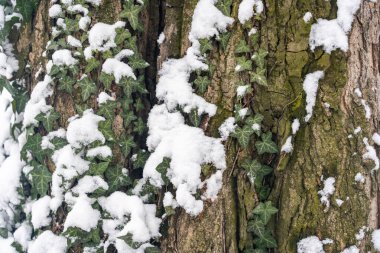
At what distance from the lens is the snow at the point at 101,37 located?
2105 millimetres

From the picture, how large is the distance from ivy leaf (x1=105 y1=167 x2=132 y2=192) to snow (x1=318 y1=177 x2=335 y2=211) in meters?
1.00

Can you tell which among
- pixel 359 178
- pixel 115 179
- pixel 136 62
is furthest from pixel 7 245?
pixel 359 178

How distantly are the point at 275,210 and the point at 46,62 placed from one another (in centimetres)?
153

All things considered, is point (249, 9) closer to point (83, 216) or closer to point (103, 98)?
point (103, 98)

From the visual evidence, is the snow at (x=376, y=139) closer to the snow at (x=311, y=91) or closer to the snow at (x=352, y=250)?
the snow at (x=311, y=91)

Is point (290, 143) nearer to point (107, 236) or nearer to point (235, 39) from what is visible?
point (235, 39)

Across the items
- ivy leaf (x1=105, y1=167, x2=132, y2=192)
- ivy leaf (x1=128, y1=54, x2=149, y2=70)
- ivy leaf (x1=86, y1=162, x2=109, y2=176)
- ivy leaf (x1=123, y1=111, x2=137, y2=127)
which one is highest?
ivy leaf (x1=128, y1=54, x2=149, y2=70)

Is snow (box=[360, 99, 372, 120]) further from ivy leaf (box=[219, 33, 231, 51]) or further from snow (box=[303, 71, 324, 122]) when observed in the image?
ivy leaf (box=[219, 33, 231, 51])

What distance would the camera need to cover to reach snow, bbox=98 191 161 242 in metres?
1.94

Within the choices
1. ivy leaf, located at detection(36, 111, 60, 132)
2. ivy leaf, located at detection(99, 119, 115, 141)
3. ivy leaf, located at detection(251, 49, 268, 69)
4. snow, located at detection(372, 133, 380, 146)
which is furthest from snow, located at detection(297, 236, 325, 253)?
ivy leaf, located at detection(36, 111, 60, 132)

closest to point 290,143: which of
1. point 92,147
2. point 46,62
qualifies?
point 92,147

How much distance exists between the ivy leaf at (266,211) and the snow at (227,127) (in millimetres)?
388

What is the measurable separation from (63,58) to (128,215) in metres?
0.92

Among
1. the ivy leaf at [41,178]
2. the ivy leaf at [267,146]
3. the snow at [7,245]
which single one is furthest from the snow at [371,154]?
the snow at [7,245]
